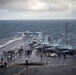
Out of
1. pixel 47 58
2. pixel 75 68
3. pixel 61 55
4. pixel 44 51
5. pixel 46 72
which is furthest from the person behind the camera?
pixel 44 51

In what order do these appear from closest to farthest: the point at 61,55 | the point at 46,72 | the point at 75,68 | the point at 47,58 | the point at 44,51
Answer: the point at 46,72, the point at 75,68, the point at 47,58, the point at 61,55, the point at 44,51

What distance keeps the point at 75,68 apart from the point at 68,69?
2.31 metres

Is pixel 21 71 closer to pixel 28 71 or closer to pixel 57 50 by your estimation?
pixel 28 71

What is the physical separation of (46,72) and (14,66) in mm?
10260

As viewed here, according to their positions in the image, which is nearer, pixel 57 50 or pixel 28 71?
pixel 28 71

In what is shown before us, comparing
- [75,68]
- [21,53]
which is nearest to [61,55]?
[21,53]

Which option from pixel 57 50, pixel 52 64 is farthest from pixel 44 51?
pixel 52 64

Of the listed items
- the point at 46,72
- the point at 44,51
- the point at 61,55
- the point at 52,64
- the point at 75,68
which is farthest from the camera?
the point at 44,51

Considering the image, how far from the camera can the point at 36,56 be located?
7681cm

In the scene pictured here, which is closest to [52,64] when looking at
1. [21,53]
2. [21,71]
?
[21,71]

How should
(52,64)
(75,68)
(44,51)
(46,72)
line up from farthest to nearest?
(44,51)
(52,64)
(75,68)
(46,72)

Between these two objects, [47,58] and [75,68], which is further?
[47,58]

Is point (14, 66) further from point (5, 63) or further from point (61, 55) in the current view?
point (61, 55)

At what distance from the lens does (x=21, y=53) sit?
267ft
